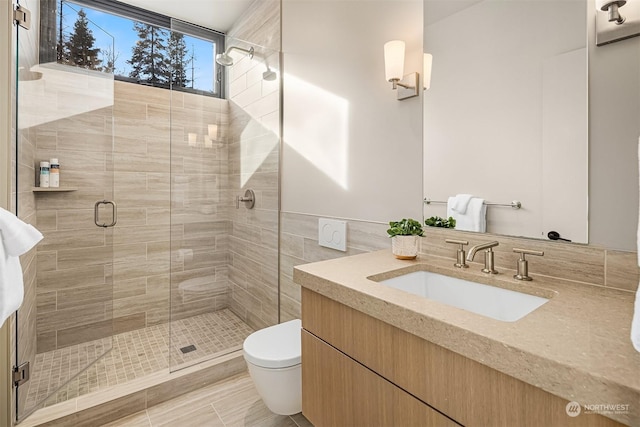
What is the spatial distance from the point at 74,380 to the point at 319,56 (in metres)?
2.42

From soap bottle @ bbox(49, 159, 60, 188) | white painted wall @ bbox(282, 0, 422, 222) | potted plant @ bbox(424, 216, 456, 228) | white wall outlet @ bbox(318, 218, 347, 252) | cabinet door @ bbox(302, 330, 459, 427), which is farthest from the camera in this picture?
soap bottle @ bbox(49, 159, 60, 188)

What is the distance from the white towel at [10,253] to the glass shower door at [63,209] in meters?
0.61

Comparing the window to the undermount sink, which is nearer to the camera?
the undermount sink

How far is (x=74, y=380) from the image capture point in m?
1.88

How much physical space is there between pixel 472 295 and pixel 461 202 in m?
0.38

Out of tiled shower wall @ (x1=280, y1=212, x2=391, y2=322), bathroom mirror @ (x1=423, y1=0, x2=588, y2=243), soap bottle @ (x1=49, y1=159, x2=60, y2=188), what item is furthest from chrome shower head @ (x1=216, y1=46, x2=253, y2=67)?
bathroom mirror @ (x1=423, y1=0, x2=588, y2=243)

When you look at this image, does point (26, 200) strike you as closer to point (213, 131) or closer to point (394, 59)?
point (213, 131)

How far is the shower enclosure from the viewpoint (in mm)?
1964

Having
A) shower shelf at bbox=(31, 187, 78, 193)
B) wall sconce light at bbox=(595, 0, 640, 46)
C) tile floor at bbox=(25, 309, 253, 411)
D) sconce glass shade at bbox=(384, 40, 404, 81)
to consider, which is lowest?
tile floor at bbox=(25, 309, 253, 411)

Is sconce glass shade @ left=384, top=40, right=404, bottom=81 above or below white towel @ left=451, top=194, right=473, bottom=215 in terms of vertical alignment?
above

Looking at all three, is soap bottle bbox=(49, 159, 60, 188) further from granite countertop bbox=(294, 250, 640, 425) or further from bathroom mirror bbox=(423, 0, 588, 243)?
bathroom mirror bbox=(423, 0, 588, 243)

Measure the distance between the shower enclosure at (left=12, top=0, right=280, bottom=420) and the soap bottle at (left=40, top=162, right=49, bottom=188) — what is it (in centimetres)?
5

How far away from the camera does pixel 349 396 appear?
0.99 metres

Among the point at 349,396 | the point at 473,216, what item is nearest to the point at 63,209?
the point at 349,396
